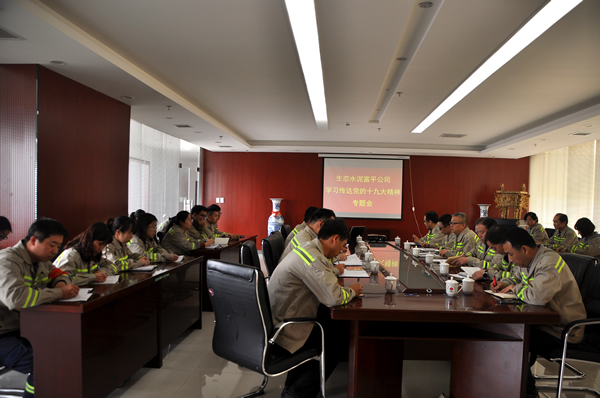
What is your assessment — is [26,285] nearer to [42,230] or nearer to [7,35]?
[42,230]

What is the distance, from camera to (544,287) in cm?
217

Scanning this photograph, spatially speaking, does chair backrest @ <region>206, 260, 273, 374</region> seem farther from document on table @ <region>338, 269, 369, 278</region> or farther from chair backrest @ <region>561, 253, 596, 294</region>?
chair backrest @ <region>561, 253, 596, 294</region>

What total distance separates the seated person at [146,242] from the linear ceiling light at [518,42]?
3.41 m

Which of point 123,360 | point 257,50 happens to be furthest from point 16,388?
point 257,50

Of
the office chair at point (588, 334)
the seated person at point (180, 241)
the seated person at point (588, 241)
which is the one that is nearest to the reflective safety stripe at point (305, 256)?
the office chair at point (588, 334)

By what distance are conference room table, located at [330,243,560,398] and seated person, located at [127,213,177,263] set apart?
2016 mm

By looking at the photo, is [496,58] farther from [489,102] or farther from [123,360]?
[123,360]

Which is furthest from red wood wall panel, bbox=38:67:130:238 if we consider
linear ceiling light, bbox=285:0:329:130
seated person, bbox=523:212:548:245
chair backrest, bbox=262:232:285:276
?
seated person, bbox=523:212:548:245

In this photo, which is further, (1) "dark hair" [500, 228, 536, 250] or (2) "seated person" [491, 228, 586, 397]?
(1) "dark hair" [500, 228, 536, 250]

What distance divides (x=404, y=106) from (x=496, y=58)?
6.34 feet

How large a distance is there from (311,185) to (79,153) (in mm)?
6350

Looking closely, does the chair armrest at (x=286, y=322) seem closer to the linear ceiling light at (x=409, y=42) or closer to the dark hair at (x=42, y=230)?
the dark hair at (x=42, y=230)

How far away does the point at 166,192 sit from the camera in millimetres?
7551

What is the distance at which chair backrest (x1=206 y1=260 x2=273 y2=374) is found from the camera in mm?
2031
